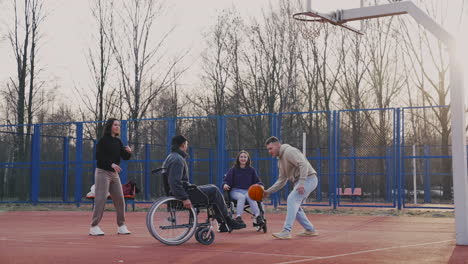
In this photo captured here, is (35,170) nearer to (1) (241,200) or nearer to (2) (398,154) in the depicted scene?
(1) (241,200)

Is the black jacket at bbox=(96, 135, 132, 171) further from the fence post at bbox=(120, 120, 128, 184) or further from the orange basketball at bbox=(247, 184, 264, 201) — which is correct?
the fence post at bbox=(120, 120, 128, 184)

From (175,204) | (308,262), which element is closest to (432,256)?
(308,262)

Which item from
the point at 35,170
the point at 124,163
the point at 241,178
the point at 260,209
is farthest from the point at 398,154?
the point at 35,170

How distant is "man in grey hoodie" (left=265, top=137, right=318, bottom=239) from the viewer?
8.94 meters

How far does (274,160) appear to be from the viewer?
17203 millimetres

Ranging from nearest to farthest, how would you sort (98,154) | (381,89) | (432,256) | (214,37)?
1. (432,256)
2. (98,154)
3. (381,89)
4. (214,37)

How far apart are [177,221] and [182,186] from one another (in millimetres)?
486

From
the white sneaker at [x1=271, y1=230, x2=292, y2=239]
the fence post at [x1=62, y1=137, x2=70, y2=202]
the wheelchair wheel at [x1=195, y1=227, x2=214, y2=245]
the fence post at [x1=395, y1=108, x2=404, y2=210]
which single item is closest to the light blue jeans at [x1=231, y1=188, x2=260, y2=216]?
the white sneaker at [x1=271, y1=230, x2=292, y2=239]

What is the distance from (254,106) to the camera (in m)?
31.5

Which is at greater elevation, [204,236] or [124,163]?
[124,163]

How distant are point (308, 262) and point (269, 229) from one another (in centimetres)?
480

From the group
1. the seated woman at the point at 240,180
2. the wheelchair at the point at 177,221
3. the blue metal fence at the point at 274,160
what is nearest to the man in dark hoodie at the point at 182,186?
the wheelchair at the point at 177,221

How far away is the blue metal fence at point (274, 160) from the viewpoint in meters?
17.5

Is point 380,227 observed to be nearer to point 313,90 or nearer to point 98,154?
point 98,154
